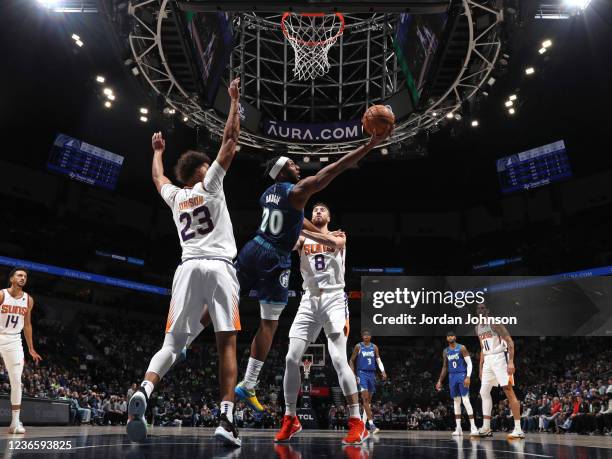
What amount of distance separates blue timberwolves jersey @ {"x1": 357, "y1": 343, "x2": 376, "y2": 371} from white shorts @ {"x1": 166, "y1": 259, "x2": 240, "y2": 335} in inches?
330

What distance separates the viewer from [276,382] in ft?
88.1

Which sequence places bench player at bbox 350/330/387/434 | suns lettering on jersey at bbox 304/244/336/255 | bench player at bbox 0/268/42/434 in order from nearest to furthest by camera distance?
suns lettering on jersey at bbox 304/244/336/255 < bench player at bbox 0/268/42/434 < bench player at bbox 350/330/387/434

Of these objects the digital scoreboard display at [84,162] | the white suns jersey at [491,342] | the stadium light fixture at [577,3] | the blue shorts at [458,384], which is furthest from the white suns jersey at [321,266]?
the digital scoreboard display at [84,162]

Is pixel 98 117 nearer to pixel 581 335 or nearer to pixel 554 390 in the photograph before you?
pixel 554 390

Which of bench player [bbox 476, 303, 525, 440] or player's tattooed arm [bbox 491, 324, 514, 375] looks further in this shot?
bench player [bbox 476, 303, 525, 440]

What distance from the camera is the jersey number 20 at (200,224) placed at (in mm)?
4332

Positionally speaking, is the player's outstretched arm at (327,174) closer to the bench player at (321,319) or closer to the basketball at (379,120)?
the basketball at (379,120)

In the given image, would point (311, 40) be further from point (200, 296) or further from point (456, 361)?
point (200, 296)

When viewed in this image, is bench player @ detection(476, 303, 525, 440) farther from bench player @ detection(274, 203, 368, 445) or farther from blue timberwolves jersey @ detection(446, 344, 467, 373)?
bench player @ detection(274, 203, 368, 445)

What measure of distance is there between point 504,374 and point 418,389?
699 inches

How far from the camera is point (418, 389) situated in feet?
86.6

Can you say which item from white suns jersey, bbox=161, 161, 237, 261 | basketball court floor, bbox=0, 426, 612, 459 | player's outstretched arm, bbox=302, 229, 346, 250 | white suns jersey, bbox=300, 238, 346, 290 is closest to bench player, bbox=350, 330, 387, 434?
basketball court floor, bbox=0, 426, 612, 459

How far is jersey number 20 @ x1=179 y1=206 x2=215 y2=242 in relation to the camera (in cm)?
433

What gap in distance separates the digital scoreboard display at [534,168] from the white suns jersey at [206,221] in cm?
2332
